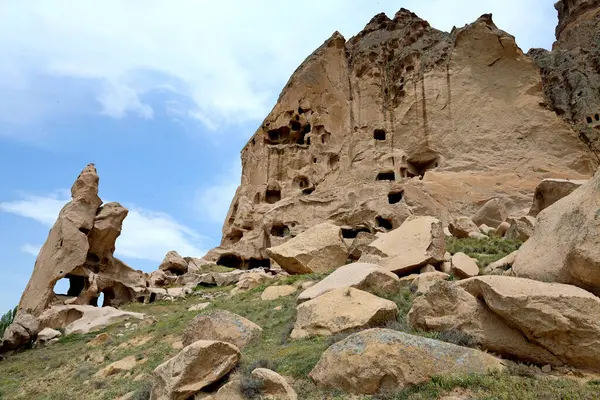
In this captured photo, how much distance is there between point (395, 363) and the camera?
658 cm

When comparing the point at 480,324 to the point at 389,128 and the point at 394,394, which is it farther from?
the point at 389,128

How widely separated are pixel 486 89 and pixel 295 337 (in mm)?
33033

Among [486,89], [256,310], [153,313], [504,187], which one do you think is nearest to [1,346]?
[153,313]

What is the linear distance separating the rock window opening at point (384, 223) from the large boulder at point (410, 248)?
15.1 m

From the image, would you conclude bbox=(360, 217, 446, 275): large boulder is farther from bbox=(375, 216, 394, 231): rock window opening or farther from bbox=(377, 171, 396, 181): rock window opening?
bbox=(377, 171, 396, 181): rock window opening

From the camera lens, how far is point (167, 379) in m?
7.92

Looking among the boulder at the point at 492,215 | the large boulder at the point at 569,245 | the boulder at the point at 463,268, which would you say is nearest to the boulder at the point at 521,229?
the boulder at the point at 463,268

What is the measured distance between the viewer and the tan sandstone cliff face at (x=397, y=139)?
32.8 m

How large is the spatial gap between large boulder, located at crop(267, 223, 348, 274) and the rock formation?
13.4 metres

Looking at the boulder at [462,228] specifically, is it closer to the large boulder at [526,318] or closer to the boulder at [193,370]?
the large boulder at [526,318]

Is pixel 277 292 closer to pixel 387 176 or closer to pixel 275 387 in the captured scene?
pixel 275 387

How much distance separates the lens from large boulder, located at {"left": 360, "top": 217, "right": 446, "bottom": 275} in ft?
44.1

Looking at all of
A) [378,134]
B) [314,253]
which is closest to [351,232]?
[378,134]

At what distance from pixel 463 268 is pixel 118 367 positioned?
8631 mm
